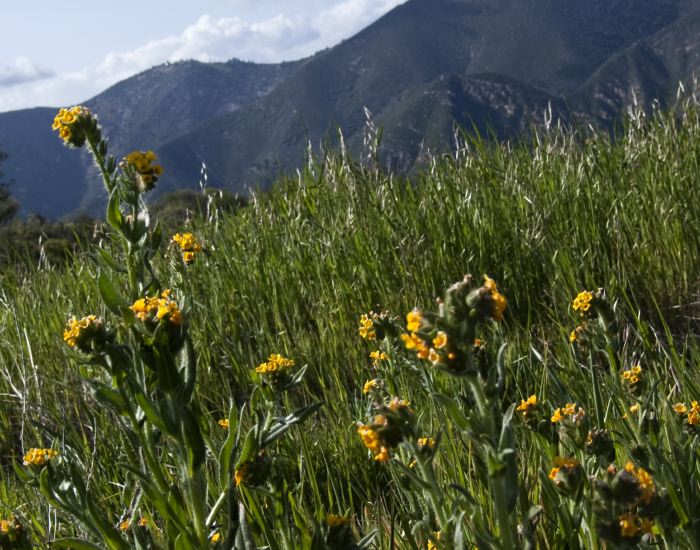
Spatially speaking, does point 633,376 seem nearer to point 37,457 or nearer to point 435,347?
point 435,347

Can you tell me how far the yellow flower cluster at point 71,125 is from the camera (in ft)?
4.87

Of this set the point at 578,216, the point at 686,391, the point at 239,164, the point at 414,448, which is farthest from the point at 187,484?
the point at 239,164

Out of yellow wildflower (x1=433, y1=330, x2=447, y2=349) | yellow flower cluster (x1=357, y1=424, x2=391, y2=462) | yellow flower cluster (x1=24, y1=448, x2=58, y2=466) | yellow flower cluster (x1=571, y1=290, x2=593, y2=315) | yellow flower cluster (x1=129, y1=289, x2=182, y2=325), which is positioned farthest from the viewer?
yellow flower cluster (x1=571, y1=290, x2=593, y2=315)

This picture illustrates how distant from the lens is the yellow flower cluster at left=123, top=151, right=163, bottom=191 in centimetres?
145

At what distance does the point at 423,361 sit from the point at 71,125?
88 cm

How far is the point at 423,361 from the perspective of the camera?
1.51 m

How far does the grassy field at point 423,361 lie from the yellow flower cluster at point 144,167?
14 centimetres

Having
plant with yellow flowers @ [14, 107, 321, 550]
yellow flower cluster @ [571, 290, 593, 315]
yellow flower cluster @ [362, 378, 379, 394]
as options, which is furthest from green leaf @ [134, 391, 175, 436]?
yellow flower cluster @ [571, 290, 593, 315]

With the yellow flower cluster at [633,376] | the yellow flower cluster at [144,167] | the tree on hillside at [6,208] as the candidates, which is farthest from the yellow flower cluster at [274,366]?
the tree on hillside at [6,208]

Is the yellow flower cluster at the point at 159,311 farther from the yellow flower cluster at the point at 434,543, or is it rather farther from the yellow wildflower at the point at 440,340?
the yellow flower cluster at the point at 434,543

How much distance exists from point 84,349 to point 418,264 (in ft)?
6.12

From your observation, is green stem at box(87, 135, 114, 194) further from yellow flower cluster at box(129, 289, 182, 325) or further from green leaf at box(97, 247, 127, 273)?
yellow flower cluster at box(129, 289, 182, 325)

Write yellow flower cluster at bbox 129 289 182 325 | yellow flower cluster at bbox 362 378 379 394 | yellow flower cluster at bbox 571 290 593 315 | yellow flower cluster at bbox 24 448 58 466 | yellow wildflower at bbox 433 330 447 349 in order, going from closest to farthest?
yellow wildflower at bbox 433 330 447 349
yellow flower cluster at bbox 129 289 182 325
yellow flower cluster at bbox 24 448 58 466
yellow flower cluster at bbox 571 290 593 315
yellow flower cluster at bbox 362 378 379 394

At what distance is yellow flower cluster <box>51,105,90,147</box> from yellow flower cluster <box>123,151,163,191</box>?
12 centimetres
